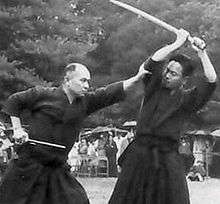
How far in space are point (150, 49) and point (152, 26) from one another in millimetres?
923

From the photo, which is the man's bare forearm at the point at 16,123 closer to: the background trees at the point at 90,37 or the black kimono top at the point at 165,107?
Answer: the black kimono top at the point at 165,107

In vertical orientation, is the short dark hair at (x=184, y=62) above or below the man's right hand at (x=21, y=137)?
above

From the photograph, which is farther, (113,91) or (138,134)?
(138,134)

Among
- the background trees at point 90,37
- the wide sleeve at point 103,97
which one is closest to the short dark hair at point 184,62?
the wide sleeve at point 103,97

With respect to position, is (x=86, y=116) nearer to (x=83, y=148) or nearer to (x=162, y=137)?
(x=162, y=137)

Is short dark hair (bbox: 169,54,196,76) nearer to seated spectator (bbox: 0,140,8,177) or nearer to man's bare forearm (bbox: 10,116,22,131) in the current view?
man's bare forearm (bbox: 10,116,22,131)

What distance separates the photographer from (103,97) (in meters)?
5.58

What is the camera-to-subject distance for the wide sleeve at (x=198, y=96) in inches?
251

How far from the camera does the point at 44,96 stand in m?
5.50

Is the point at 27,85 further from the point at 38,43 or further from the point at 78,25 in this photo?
the point at 78,25

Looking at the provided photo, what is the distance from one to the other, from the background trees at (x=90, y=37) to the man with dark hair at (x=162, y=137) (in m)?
14.7

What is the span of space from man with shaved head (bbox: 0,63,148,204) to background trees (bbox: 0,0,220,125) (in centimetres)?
1534

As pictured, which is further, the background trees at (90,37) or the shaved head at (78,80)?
the background trees at (90,37)

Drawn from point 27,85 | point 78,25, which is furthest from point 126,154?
point 78,25
